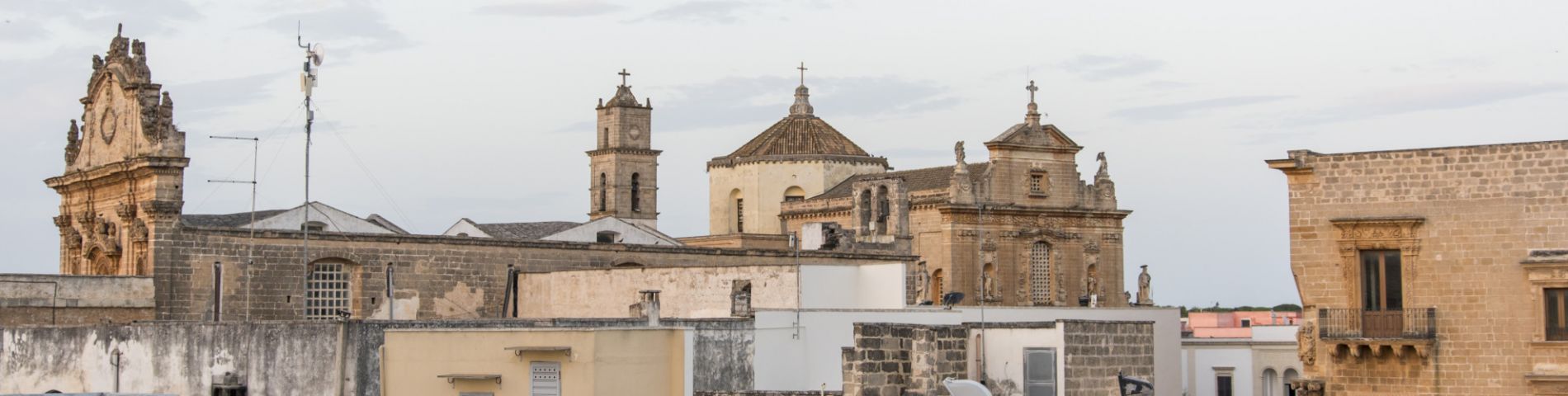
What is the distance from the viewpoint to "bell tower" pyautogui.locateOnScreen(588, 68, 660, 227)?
77375 millimetres

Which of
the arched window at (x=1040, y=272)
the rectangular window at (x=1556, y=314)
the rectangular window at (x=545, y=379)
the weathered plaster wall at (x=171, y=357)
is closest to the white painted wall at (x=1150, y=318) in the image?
the rectangular window at (x=1556, y=314)

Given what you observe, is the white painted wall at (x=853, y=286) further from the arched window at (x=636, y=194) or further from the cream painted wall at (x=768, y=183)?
the arched window at (x=636, y=194)

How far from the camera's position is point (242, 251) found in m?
42.5

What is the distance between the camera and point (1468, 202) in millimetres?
31500

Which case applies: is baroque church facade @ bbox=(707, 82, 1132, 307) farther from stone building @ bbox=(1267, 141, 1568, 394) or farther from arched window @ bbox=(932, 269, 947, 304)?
stone building @ bbox=(1267, 141, 1568, 394)

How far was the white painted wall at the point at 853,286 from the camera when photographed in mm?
39594

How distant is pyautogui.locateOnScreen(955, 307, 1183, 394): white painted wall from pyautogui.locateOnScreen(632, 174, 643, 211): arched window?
3213 centimetres

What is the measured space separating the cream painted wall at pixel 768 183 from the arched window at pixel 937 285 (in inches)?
322

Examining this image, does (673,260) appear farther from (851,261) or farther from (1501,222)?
(1501,222)

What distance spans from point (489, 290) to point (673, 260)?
16.4ft

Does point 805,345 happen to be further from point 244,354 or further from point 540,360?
point 244,354

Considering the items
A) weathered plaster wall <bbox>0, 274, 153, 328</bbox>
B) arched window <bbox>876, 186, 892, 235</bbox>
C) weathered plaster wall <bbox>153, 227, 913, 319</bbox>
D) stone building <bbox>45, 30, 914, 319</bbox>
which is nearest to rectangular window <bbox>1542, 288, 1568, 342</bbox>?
weathered plaster wall <bbox>153, 227, 913, 319</bbox>

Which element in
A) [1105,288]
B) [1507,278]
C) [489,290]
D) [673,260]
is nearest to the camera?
[1507,278]

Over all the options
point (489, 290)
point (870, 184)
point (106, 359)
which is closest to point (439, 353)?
point (106, 359)
